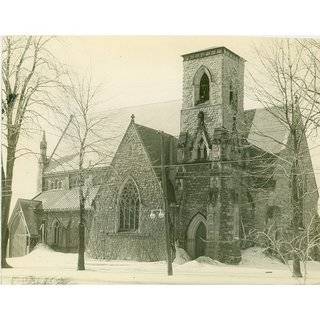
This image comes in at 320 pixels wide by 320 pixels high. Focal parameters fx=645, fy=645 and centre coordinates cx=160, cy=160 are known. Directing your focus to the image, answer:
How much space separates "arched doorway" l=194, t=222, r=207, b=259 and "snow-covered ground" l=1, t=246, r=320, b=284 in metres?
0.08

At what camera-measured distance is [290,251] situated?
8.01 meters

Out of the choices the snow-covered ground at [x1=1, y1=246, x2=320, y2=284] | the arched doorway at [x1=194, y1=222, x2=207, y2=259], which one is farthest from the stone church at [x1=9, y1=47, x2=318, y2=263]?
the snow-covered ground at [x1=1, y1=246, x2=320, y2=284]

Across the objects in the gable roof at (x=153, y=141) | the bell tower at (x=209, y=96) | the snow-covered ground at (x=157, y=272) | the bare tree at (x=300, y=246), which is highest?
the bell tower at (x=209, y=96)

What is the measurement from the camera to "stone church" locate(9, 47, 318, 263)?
8.14 metres

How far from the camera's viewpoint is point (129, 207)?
8570 mm

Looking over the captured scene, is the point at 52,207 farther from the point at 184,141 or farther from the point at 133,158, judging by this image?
the point at 184,141

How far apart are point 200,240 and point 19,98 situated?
2.95 meters

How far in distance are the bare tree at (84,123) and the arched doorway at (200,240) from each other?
147 cm

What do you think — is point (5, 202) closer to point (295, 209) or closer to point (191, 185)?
point (191, 185)

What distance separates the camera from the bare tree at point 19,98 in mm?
8172

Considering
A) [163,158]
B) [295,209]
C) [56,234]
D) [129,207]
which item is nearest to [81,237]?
[56,234]

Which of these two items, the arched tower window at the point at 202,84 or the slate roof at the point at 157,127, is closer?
the slate roof at the point at 157,127

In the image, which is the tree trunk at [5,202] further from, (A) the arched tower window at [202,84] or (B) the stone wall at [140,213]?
(A) the arched tower window at [202,84]

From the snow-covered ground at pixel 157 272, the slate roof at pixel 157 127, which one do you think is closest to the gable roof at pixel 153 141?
the slate roof at pixel 157 127
